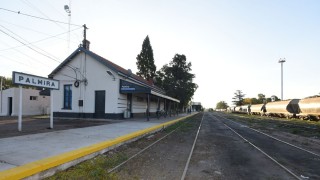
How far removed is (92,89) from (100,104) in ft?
5.69

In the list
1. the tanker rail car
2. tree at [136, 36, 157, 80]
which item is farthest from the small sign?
tree at [136, 36, 157, 80]

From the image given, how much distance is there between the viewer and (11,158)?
725cm

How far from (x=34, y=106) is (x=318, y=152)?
39.9m

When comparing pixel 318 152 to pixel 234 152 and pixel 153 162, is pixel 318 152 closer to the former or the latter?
pixel 234 152

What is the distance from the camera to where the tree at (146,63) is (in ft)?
204

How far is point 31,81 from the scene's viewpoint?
13375 millimetres

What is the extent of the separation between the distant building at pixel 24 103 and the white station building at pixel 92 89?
12724mm

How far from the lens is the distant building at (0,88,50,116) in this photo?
1522 inches

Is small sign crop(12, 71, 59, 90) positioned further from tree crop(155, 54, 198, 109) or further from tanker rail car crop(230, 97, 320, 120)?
tree crop(155, 54, 198, 109)

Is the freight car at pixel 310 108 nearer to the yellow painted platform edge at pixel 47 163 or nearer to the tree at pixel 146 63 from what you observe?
the yellow painted platform edge at pixel 47 163

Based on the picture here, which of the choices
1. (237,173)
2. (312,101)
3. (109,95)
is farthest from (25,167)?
(312,101)

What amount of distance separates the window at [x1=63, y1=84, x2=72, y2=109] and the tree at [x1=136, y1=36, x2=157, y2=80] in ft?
111

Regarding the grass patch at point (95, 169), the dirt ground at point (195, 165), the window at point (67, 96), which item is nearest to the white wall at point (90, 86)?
the window at point (67, 96)

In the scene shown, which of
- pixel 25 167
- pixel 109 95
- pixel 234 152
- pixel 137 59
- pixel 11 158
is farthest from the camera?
pixel 137 59
